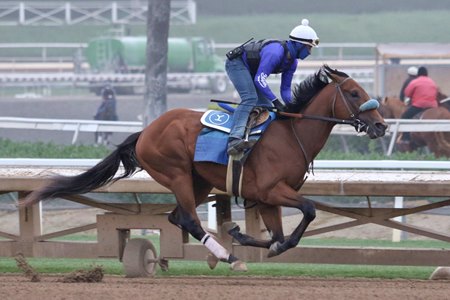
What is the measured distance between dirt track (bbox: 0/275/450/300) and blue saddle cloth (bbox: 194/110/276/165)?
97cm

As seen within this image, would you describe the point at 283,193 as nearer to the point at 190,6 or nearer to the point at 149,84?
the point at 149,84

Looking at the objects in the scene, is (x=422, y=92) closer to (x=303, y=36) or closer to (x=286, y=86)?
(x=286, y=86)

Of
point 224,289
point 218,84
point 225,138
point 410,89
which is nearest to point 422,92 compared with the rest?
point 410,89

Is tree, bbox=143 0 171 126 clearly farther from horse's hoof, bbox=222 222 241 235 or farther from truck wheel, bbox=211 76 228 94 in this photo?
truck wheel, bbox=211 76 228 94

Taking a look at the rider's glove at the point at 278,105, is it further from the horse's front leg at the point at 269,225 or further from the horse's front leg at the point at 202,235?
the horse's front leg at the point at 202,235

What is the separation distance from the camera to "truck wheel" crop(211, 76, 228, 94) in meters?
29.4

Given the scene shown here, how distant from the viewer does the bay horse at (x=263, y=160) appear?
8211mm

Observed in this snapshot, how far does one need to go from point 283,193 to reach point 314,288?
31.5 inches

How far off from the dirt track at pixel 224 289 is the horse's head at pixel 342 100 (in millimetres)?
1205

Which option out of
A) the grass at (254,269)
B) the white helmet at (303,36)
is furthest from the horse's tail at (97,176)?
the white helmet at (303,36)

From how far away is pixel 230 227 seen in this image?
891cm

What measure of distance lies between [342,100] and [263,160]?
752 mm

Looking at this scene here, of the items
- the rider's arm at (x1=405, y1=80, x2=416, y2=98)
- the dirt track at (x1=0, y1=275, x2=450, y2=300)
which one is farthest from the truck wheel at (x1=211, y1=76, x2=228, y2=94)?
the dirt track at (x1=0, y1=275, x2=450, y2=300)

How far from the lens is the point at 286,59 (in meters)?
8.28
